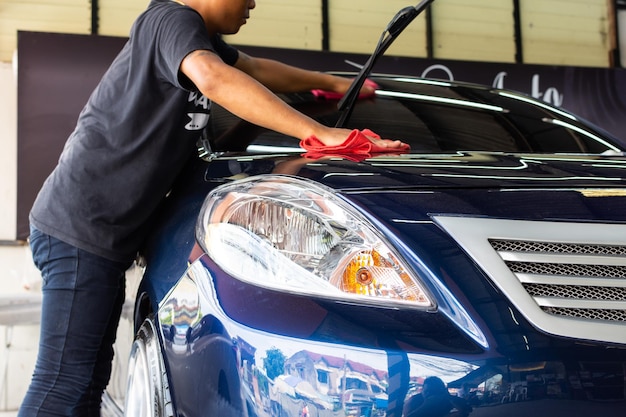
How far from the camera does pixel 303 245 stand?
45.2 inches

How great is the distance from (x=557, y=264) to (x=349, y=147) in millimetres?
481

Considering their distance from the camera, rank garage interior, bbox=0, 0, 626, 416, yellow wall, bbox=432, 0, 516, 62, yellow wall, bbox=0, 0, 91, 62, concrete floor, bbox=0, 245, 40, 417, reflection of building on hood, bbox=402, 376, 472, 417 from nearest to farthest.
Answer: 1. reflection of building on hood, bbox=402, 376, 472, 417
2. concrete floor, bbox=0, 245, 40, 417
3. garage interior, bbox=0, 0, 626, 416
4. yellow wall, bbox=0, 0, 91, 62
5. yellow wall, bbox=432, 0, 516, 62

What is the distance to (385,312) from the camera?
1021 mm

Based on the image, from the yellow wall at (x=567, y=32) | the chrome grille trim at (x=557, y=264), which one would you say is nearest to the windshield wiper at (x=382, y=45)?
the chrome grille trim at (x=557, y=264)

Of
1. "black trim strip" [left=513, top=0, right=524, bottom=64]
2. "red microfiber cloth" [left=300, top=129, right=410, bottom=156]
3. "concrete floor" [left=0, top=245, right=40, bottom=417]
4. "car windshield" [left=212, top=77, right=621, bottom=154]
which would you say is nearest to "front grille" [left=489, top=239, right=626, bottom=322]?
"red microfiber cloth" [left=300, top=129, right=410, bottom=156]

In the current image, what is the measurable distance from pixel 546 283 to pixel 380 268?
0.24 metres

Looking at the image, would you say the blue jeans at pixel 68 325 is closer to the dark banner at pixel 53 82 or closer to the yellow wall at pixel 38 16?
the dark banner at pixel 53 82

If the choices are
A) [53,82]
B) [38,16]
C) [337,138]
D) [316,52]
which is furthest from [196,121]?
[38,16]

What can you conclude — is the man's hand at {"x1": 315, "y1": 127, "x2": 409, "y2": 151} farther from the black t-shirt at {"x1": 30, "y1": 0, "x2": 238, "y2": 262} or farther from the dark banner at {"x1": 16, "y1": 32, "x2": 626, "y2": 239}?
the dark banner at {"x1": 16, "y1": 32, "x2": 626, "y2": 239}

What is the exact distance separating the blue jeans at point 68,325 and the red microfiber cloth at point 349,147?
0.57 meters

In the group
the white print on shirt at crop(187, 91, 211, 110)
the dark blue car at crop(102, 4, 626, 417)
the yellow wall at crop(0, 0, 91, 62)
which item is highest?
the yellow wall at crop(0, 0, 91, 62)

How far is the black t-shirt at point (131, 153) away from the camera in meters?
1.62

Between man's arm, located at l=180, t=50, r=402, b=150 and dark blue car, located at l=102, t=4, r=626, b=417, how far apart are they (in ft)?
0.35

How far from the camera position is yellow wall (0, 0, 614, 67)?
729 centimetres
